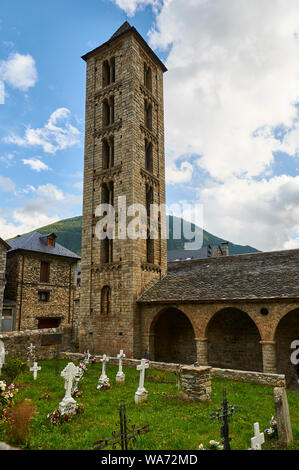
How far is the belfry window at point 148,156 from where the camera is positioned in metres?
22.4

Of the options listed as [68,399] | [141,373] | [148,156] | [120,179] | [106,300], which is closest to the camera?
[68,399]

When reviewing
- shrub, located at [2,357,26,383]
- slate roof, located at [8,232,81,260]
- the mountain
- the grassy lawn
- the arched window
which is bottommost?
the grassy lawn

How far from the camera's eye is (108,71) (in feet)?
78.7

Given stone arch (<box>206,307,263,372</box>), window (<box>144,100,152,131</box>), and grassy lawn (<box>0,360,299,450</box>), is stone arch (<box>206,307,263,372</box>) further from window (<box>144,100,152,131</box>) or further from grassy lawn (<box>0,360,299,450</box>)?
window (<box>144,100,152,131</box>)

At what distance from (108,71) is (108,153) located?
7.02 m

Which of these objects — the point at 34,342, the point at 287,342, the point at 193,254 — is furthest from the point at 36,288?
the point at 193,254

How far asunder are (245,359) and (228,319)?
2365 millimetres

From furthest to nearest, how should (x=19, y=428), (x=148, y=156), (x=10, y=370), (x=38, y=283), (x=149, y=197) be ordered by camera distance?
1. (x=38, y=283)
2. (x=148, y=156)
3. (x=149, y=197)
4. (x=10, y=370)
5. (x=19, y=428)

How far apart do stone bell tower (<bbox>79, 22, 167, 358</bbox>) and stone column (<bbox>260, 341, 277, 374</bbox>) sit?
727 centimetres

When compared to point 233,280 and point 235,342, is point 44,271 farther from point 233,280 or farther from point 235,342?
Result: point 235,342

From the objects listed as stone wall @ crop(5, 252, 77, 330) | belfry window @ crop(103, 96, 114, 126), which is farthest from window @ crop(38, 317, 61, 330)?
belfry window @ crop(103, 96, 114, 126)

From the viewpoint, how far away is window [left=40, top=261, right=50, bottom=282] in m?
26.3

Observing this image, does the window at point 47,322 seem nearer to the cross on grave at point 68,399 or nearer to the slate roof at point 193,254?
the slate roof at point 193,254

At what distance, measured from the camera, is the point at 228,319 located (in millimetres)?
Answer: 18562
